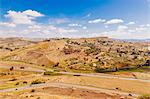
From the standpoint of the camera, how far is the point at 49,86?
307 feet

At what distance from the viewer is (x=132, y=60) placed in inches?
7594

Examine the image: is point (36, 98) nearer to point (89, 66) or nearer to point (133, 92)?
point (133, 92)

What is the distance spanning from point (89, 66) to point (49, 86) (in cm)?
8710

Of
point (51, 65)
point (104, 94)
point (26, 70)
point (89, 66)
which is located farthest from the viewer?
point (51, 65)

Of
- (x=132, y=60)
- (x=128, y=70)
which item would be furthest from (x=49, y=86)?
(x=132, y=60)

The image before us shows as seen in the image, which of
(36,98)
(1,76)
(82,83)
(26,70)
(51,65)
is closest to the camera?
(36,98)

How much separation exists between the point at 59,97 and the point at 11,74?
84487mm

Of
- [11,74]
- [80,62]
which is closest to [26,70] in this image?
[11,74]

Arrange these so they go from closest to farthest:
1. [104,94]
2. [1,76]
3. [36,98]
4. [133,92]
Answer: [36,98] → [104,94] → [133,92] → [1,76]

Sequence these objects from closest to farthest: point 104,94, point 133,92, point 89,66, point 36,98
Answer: point 36,98 → point 104,94 → point 133,92 → point 89,66

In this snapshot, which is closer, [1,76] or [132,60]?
[1,76]

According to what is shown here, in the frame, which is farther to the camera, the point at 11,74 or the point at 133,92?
the point at 11,74

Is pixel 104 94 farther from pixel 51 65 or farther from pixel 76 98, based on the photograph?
pixel 51 65

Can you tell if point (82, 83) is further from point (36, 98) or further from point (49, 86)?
point (36, 98)
